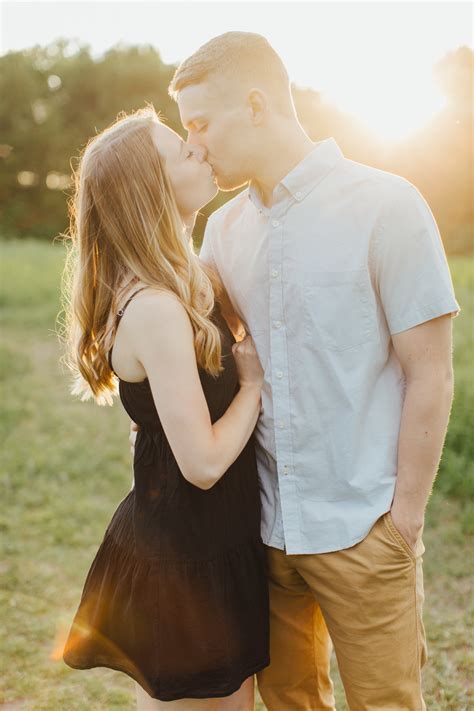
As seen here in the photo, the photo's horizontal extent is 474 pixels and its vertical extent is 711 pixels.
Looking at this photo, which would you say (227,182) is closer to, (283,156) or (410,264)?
(283,156)

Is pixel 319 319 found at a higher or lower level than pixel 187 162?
lower

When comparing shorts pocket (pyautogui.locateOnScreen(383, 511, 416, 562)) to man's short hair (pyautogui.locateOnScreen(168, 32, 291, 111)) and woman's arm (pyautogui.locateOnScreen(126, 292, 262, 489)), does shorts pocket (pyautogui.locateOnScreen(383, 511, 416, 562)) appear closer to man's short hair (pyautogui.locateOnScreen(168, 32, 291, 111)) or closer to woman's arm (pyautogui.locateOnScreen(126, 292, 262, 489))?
woman's arm (pyautogui.locateOnScreen(126, 292, 262, 489))

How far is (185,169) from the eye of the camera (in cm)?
223

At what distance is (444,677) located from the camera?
3410mm

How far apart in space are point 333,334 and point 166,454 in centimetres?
61

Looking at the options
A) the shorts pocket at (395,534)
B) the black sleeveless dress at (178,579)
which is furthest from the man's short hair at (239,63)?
the shorts pocket at (395,534)

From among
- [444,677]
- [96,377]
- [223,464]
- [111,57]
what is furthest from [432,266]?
[111,57]

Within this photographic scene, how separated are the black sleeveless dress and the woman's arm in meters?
0.13

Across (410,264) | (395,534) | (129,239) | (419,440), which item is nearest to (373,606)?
(395,534)

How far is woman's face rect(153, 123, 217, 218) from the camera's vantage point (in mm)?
2189

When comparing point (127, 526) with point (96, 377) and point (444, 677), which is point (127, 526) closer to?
point (96, 377)

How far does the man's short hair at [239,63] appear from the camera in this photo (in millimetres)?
2299

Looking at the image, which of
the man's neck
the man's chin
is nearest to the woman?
the man's chin

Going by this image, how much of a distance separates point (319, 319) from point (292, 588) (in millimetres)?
891
